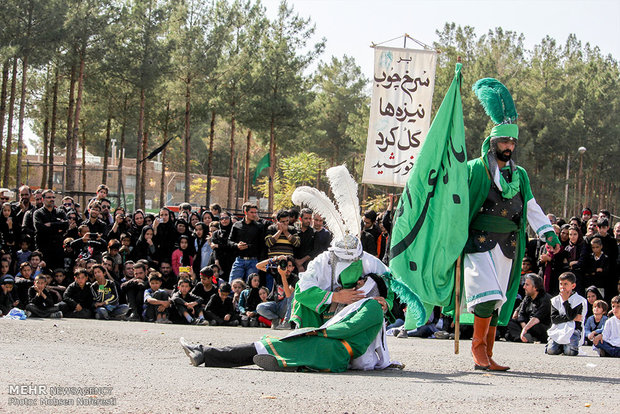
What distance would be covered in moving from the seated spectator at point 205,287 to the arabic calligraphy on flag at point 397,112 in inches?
115

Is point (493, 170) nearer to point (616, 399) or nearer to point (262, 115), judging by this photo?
point (616, 399)

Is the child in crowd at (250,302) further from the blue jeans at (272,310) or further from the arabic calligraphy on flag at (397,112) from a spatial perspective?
the arabic calligraphy on flag at (397,112)

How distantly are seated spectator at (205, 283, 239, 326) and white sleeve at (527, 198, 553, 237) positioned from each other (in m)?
6.07

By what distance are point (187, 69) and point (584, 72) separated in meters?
30.1

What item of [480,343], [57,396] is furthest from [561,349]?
[57,396]

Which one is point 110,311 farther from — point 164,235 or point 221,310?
point 221,310

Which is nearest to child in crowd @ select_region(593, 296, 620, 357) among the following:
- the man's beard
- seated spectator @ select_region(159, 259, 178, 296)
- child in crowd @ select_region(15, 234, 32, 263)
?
the man's beard

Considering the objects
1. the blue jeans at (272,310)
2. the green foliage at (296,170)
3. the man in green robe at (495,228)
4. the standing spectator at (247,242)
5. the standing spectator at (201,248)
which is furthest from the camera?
the green foliage at (296,170)

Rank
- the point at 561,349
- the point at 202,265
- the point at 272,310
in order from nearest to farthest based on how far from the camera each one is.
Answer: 1. the point at 561,349
2. the point at 272,310
3. the point at 202,265

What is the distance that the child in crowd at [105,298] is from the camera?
12.4 m

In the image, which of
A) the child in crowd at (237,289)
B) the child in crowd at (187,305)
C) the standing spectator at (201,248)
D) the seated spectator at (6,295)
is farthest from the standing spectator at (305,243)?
the seated spectator at (6,295)

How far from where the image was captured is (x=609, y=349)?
31.0 feet

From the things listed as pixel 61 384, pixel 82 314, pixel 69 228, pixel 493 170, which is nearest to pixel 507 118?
pixel 493 170

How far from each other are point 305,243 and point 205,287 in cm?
167
